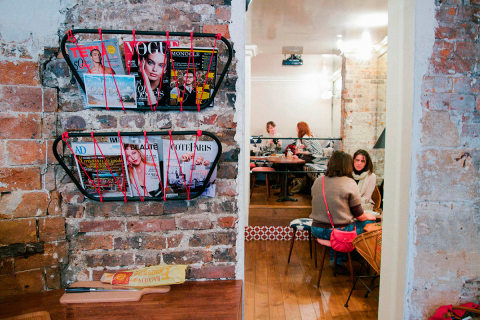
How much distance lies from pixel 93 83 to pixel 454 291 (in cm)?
178

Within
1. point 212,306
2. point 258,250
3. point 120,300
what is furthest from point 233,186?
point 258,250

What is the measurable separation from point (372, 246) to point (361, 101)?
11.3 feet

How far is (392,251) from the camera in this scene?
143cm

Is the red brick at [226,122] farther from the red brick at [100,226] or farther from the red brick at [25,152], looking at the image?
the red brick at [25,152]

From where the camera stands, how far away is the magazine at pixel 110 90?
106 cm

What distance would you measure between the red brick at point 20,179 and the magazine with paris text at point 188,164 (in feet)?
1.68

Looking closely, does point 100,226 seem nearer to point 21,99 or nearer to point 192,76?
point 21,99

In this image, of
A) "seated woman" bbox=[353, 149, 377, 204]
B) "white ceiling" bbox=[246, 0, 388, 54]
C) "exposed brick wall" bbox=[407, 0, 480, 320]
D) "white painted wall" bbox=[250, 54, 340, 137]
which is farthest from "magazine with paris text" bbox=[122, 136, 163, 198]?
"white painted wall" bbox=[250, 54, 340, 137]

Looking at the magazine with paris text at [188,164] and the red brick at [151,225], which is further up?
the magazine with paris text at [188,164]

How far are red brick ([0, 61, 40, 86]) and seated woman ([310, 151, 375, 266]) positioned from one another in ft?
8.04

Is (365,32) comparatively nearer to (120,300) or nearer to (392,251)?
(392,251)

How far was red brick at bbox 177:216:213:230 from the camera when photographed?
3.98 ft

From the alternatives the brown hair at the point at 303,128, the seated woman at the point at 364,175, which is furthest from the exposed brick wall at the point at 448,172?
the brown hair at the point at 303,128

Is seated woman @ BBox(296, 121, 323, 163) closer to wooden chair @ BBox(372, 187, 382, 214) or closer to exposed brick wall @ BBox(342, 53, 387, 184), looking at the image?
exposed brick wall @ BBox(342, 53, 387, 184)
